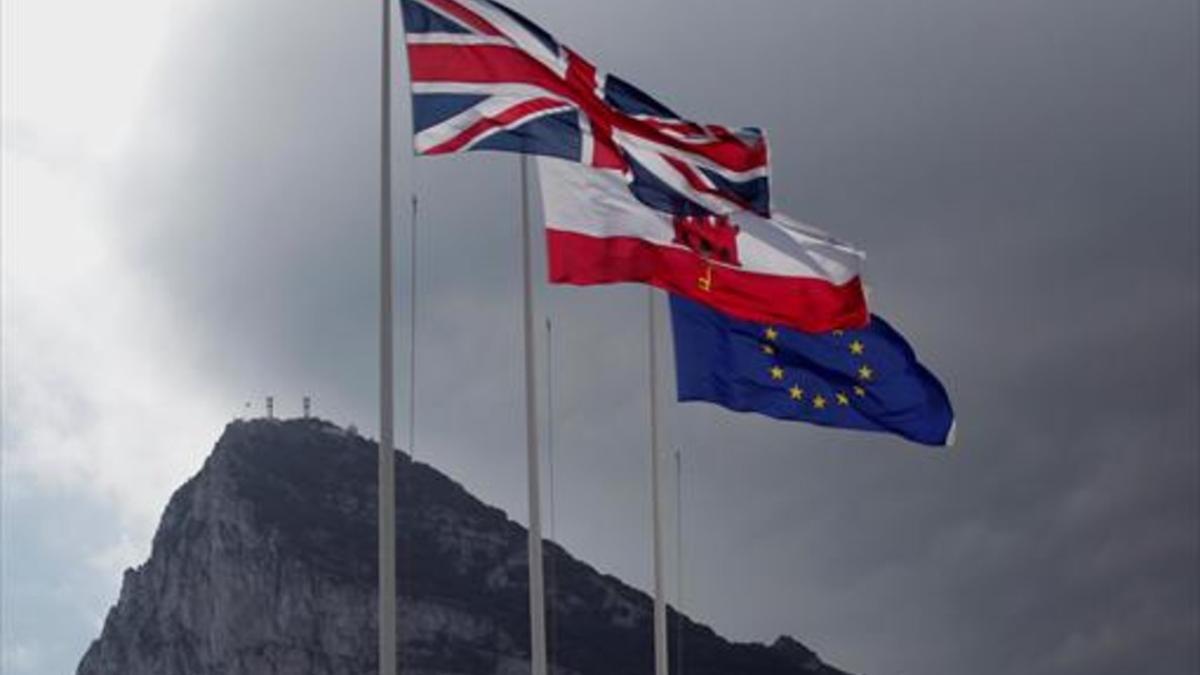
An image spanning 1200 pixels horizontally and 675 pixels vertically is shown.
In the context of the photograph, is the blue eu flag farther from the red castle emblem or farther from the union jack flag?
the union jack flag

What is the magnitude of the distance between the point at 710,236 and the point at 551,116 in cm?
495

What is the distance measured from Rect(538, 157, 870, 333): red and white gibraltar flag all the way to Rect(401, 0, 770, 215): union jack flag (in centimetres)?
43

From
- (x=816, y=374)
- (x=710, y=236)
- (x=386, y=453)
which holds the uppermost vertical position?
(x=710, y=236)

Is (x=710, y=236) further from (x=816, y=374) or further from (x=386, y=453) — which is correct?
(x=386, y=453)

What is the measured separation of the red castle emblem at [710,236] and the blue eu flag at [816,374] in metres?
2.04

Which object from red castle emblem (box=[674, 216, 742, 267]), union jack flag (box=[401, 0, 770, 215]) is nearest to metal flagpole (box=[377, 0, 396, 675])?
union jack flag (box=[401, 0, 770, 215])

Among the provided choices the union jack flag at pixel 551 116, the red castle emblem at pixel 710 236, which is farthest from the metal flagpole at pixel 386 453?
the red castle emblem at pixel 710 236

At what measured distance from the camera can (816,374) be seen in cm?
4466

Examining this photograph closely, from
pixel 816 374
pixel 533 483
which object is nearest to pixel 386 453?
pixel 533 483

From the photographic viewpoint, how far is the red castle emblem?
4072 cm

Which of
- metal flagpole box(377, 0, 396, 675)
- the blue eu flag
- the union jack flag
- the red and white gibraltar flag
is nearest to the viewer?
metal flagpole box(377, 0, 396, 675)

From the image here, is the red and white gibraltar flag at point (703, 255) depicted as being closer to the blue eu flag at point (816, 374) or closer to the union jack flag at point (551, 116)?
the union jack flag at point (551, 116)

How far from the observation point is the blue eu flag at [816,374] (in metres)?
43.5

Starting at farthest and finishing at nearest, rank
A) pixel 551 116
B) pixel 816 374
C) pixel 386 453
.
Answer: pixel 816 374
pixel 551 116
pixel 386 453
